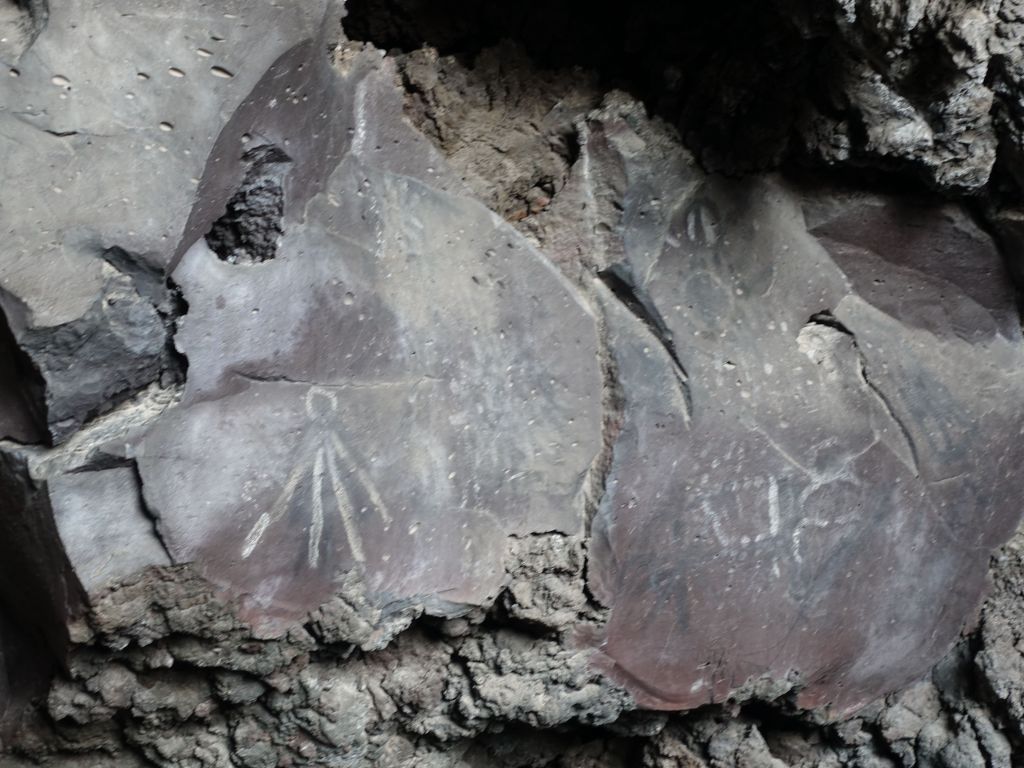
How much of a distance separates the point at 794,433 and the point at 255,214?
0.85 metres

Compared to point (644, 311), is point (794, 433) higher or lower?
lower

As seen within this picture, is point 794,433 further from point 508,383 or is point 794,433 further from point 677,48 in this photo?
point 677,48

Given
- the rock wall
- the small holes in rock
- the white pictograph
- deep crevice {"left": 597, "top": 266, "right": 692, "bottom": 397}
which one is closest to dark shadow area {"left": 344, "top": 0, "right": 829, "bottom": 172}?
the rock wall

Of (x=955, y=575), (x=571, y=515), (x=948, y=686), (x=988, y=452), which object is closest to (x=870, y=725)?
(x=948, y=686)

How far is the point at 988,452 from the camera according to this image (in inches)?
70.9

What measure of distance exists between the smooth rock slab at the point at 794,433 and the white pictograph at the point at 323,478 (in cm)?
36

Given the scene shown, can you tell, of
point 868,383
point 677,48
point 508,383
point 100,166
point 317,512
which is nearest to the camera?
point 100,166

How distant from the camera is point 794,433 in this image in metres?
1.62

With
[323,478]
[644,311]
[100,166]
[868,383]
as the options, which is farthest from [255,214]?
[868,383]

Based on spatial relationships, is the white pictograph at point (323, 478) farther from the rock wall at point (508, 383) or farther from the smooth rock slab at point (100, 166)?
the smooth rock slab at point (100, 166)

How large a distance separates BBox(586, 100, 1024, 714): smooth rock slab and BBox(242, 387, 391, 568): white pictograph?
361 millimetres

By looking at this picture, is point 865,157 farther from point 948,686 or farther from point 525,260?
point 948,686

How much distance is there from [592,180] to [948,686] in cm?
114

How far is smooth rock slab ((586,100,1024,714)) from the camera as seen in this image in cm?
155
